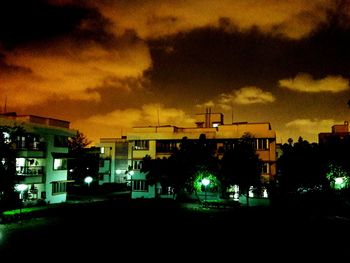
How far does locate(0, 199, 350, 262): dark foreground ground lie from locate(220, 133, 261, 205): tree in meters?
3.62

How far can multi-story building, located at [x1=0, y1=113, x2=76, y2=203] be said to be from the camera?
41031 millimetres

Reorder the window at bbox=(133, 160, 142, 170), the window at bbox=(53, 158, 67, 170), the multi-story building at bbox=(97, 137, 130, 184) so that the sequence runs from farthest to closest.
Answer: the multi-story building at bbox=(97, 137, 130, 184) → the window at bbox=(133, 160, 142, 170) → the window at bbox=(53, 158, 67, 170)

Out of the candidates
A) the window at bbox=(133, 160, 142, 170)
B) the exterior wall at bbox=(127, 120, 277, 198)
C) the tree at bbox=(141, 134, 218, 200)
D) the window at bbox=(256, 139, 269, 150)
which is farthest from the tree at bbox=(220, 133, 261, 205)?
the window at bbox=(133, 160, 142, 170)

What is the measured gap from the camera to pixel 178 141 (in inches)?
2069

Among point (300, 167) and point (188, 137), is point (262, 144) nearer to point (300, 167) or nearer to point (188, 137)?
point (300, 167)

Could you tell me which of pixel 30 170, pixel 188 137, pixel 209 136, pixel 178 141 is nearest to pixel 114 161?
pixel 178 141

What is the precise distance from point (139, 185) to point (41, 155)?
14.9m

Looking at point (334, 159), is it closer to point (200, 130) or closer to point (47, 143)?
point (200, 130)

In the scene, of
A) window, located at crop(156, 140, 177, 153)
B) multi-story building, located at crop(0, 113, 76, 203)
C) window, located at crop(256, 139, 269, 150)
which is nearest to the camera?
multi-story building, located at crop(0, 113, 76, 203)

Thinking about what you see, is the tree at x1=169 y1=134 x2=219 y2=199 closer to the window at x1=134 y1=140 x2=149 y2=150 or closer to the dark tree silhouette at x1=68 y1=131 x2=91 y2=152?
the window at x1=134 y1=140 x2=149 y2=150

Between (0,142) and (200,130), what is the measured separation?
2867 cm

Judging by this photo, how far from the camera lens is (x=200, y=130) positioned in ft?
176

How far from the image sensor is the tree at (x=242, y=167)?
39.9 meters

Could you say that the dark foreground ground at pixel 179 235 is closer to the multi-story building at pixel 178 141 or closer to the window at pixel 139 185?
the multi-story building at pixel 178 141
